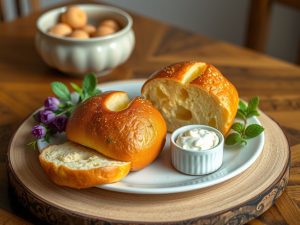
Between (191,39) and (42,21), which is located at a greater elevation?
(42,21)

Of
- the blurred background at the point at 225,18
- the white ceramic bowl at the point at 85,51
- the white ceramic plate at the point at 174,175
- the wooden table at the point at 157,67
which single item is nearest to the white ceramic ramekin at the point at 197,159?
the white ceramic plate at the point at 174,175

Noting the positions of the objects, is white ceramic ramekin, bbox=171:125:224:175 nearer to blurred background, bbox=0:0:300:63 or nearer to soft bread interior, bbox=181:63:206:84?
A: soft bread interior, bbox=181:63:206:84

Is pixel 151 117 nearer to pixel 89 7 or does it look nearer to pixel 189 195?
pixel 189 195

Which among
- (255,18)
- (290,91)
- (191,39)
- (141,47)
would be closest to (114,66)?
(141,47)

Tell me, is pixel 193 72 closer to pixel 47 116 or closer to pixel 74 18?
pixel 47 116

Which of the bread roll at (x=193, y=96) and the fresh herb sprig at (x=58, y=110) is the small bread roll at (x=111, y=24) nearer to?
the fresh herb sprig at (x=58, y=110)

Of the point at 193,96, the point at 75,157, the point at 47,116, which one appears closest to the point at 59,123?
the point at 47,116
